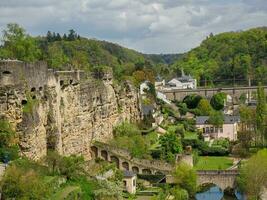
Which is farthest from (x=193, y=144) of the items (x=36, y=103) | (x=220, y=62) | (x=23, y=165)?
(x=220, y=62)

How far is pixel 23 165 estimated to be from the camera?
4016 centimetres

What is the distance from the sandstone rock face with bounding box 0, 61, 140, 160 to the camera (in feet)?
145

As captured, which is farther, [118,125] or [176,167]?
[118,125]

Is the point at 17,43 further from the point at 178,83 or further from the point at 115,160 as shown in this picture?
the point at 178,83

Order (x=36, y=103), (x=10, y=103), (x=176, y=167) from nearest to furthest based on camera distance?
(x=10, y=103) → (x=36, y=103) → (x=176, y=167)

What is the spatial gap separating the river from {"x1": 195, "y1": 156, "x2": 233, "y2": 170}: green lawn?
3.25 metres

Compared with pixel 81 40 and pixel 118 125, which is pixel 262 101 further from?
pixel 81 40

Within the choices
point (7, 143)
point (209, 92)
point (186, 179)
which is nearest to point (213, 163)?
point (186, 179)

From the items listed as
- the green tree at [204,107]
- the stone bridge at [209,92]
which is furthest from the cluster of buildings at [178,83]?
the green tree at [204,107]

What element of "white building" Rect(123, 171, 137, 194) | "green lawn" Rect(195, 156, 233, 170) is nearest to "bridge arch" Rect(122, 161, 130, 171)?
"green lawn" Rect(195, 156, 233, 170)

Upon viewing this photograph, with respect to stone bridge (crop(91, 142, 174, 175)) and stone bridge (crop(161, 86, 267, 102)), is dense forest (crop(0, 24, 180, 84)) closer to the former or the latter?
stone bridge (crop(161, 86, 267, 102))

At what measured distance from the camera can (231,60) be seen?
147500 millimetres

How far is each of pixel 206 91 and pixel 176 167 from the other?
6550 cm

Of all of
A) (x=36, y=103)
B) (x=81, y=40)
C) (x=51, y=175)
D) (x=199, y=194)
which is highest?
(x=81, y=40)
